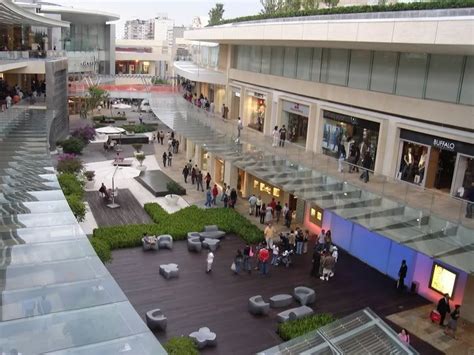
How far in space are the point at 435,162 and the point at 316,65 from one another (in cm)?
954

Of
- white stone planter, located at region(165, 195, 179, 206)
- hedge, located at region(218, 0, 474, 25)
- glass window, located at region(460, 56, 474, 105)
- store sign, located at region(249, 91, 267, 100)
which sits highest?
hedge, located at region(218, 0, 474, 25)

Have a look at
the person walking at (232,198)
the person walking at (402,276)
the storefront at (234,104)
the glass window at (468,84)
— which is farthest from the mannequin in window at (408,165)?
the storefront at (234,104)

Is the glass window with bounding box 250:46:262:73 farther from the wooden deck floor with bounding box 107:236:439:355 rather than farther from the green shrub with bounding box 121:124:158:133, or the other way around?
the green shrub with bounding box 121:124:158:133

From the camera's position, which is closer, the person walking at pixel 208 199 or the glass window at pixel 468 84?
the glass window at pixel 468 84

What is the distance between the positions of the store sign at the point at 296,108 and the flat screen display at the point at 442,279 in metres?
12.4

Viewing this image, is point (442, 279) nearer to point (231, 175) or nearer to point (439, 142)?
point (439, 142)

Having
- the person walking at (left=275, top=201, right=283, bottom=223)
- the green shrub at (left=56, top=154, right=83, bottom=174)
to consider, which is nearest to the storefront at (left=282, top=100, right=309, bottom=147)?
the person walking at (left=275, top=201, right=283, bottom=223)

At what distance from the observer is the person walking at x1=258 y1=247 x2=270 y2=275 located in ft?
68.5

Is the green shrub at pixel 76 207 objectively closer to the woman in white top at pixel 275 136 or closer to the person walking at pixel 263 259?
the person walking at pixel 263 259

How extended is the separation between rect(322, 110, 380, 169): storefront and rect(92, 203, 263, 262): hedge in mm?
6195

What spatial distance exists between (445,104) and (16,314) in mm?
17426

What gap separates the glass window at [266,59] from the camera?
32.9m

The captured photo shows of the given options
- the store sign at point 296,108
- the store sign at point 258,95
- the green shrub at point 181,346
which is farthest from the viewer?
the store sign at point 258,95

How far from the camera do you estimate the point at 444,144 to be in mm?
20312
